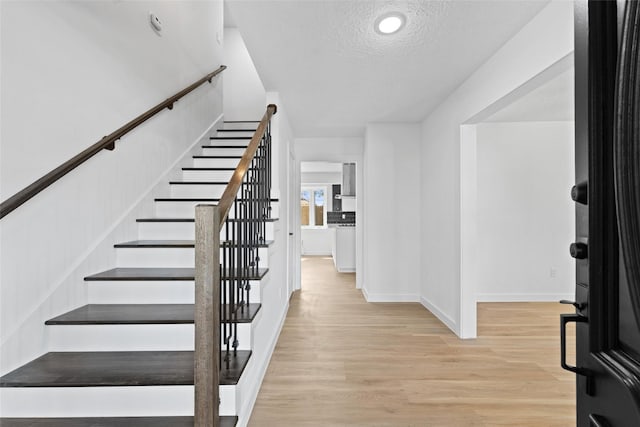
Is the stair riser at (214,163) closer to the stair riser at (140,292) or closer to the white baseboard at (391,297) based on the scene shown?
the stair riser at (140,292)

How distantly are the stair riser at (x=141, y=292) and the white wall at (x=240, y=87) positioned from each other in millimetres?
4332

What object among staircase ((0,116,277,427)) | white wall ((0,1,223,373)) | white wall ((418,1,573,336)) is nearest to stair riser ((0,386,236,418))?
staircase ((0,116,277,427))

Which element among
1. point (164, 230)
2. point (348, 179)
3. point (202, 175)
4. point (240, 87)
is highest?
point (240, 87)

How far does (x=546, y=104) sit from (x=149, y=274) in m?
3.98

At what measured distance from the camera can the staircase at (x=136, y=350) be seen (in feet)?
4.96

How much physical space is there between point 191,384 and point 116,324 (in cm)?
60

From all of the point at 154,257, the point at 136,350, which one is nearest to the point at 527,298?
the point at 154,257

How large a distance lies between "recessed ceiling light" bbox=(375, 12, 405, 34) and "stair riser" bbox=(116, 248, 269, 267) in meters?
1.95

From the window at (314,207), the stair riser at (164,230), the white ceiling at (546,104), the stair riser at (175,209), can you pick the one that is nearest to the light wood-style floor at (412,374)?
the stair riser at (164,230)

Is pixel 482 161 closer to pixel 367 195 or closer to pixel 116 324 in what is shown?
pixel 367 195

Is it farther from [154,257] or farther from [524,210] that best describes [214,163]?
[524,210]

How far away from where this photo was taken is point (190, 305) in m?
2.12

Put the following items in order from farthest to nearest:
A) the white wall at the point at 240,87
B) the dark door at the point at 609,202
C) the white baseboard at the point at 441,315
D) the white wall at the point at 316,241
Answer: the white wall at the point at 316,241 < the white wall at the point at 240,87 < the white baseboard at the point at 441,315 < the dark door at the point at 609,202

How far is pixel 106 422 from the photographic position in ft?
4.93
